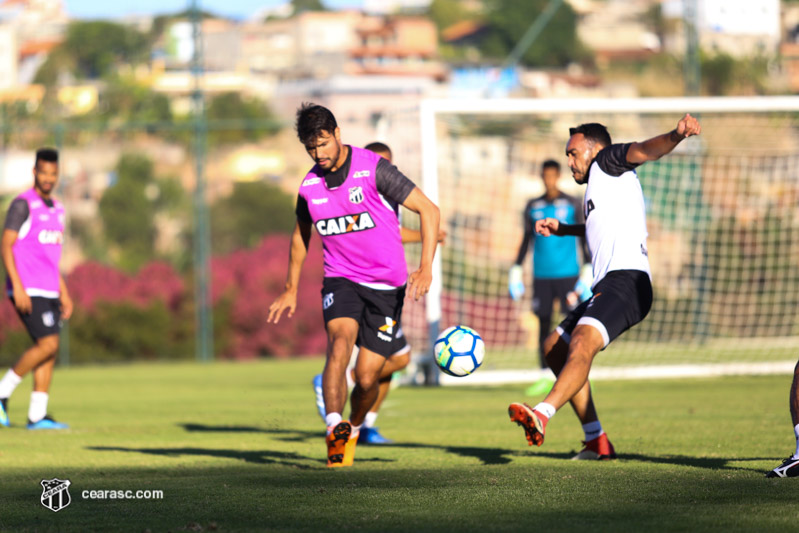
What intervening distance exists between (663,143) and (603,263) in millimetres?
925

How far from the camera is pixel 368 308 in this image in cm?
809

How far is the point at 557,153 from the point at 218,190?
29499 millimetres

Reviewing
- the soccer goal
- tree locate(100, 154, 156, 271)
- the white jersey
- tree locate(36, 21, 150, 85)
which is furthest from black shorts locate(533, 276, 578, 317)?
tree locate(36, 21, 150, 85)

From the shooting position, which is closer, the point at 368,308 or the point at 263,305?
the point at 368,308

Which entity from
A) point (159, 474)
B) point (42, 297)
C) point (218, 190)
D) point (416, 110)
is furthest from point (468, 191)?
point (218, 190)

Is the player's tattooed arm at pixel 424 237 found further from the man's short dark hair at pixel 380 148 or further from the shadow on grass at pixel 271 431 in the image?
the shadow on grass at pixel 271 431

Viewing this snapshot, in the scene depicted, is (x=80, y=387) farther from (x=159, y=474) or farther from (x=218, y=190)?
(x=218, y=190)

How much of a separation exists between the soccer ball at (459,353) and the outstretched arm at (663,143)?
168 cm

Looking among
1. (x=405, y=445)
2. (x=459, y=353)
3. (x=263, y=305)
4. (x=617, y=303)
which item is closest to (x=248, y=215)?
(x=263, y=305)

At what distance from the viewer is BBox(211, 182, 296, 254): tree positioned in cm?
4734

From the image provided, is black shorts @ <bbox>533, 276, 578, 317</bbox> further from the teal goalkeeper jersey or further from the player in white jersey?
the player in white jersey

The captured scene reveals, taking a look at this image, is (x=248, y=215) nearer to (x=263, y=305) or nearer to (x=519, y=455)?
(x=263, y=305)

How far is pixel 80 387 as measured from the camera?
1702 cm

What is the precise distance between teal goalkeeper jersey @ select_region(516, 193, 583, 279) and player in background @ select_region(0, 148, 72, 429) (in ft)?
16.2
